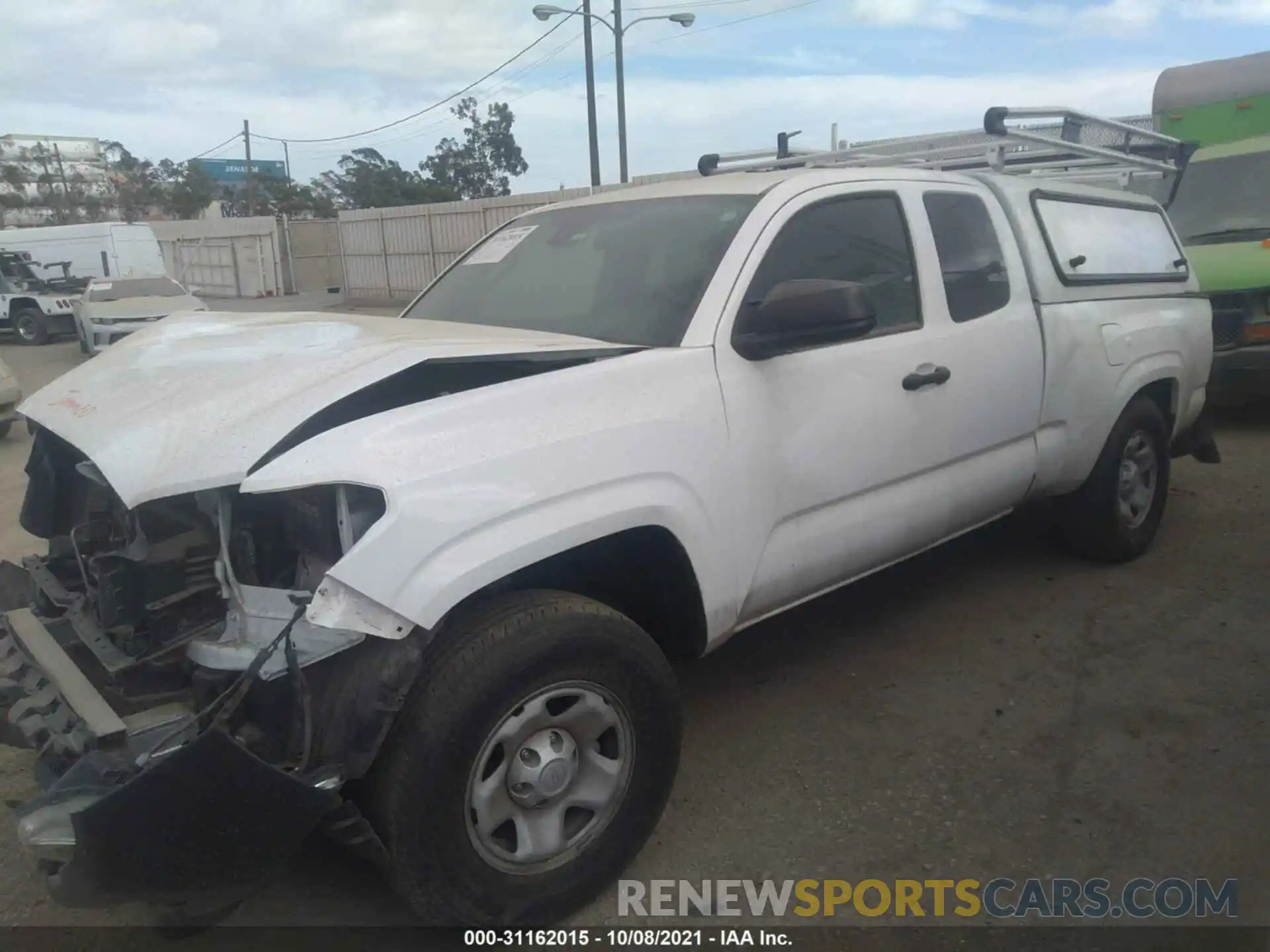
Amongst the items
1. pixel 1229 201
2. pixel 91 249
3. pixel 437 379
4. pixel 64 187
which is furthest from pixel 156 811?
pixel 64 187

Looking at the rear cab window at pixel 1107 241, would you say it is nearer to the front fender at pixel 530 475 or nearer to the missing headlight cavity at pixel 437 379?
the front fender at pixel 530 475

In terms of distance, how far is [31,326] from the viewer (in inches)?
838

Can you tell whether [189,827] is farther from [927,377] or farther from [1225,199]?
[1225,199]

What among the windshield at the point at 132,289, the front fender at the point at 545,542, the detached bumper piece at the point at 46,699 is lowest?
the detached bumper piece at the point at 46,699

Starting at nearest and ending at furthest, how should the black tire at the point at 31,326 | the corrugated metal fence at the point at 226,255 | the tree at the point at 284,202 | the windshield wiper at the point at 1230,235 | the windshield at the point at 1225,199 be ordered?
the windshield wiper at the point at 1230,235
the windshield at the point at 1225,199
the black tire at the point at 31,326
the corrugated metal fence at the point at 226,255
the tree at the point at 284,202

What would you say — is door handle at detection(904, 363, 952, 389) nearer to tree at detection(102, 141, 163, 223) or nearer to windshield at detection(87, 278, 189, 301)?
windshield at detection(87, 278, 189, 301)

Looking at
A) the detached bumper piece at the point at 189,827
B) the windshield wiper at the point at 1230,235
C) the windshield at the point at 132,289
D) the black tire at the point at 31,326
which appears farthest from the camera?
the black tire at the point at 31,326

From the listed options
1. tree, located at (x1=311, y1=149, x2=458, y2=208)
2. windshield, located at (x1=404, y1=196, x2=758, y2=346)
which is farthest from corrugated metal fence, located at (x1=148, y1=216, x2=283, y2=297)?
windshield, located at (x1=404, y1=196, x2=758, y2=346)

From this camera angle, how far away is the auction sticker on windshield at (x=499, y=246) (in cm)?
402

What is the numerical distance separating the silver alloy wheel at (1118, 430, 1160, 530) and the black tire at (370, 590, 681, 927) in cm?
311

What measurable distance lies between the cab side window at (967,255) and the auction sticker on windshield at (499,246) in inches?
60.8

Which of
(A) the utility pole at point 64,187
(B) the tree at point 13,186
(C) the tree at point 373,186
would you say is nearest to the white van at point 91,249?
(C) the tree at point 373,186

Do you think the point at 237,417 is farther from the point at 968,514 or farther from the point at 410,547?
the point at 968,514

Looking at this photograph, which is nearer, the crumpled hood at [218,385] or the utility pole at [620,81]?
the crumpled hood at [218,385]
